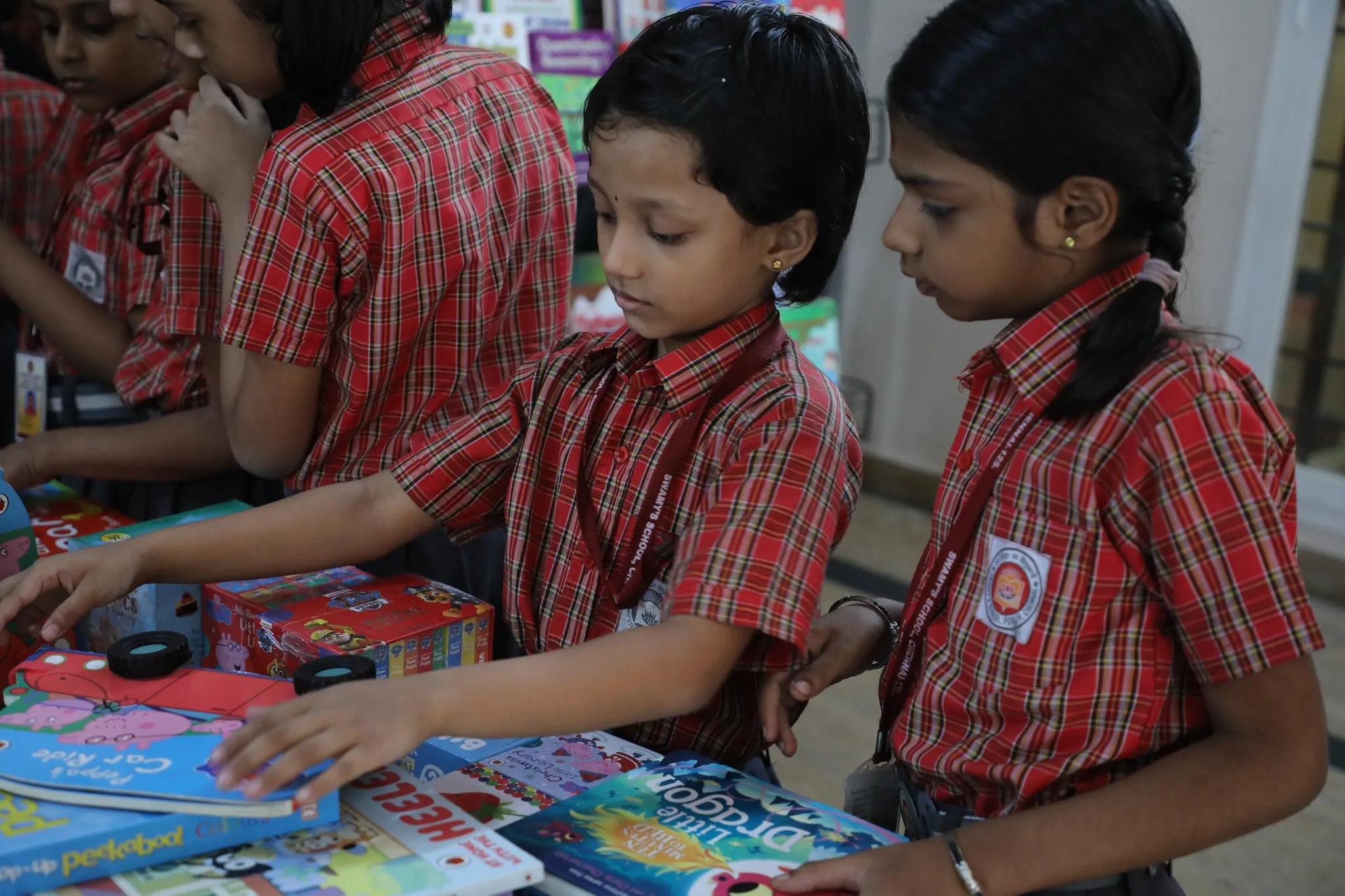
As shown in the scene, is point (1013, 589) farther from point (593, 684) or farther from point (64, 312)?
point (64, 312)

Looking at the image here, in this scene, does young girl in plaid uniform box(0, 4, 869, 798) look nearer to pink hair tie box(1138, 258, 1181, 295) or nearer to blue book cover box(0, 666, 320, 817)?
blue book cover box(0, 666, 320, 817)

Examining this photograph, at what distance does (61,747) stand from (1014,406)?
29.2 inches

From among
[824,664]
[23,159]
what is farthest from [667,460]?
[23,159]

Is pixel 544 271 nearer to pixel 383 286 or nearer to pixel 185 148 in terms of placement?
pixel 383 286

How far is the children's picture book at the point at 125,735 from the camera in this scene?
83 centimetres

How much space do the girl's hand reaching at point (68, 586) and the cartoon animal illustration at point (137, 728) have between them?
0.24 m

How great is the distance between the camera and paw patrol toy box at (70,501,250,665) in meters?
1.26

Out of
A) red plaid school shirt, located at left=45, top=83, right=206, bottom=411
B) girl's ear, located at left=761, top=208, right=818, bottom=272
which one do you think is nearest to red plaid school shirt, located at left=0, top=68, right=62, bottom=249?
red plaid school shirt, located at left=45, top=83, right=206, bottom=411

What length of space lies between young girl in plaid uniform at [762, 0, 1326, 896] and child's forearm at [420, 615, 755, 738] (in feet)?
0.34

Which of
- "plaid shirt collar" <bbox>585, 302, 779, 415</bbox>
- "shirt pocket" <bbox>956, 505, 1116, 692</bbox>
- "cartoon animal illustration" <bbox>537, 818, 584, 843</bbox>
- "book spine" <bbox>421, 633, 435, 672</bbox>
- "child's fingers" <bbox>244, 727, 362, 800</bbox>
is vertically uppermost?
"plaid shirt collar" <bbox>585, 302, 779, 415</bbox>

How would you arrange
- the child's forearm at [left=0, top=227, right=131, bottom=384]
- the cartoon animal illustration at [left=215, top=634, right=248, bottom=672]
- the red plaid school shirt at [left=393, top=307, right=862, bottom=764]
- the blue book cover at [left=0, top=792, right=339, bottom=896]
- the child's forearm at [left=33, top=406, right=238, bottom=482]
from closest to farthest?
the blue book cover at [left=0, top=792, right=339, bottom=896]
the red plaid school shirt at [left=393, top=307, right=862, bottom=764]
the cartoon animal illustration at [left=215, top=634, right=248, bottom=672]
the child's forearm at [left=33, top=406, right=238, bottom=482]
the child's forearm at [left=0, top=227, right=131, bottom=384]

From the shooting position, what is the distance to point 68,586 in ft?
3.88

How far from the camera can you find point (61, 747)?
2.92ft

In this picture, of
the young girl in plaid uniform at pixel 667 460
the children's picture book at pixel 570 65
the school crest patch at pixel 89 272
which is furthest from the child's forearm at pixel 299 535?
the children's picture book at pixel 570 65
